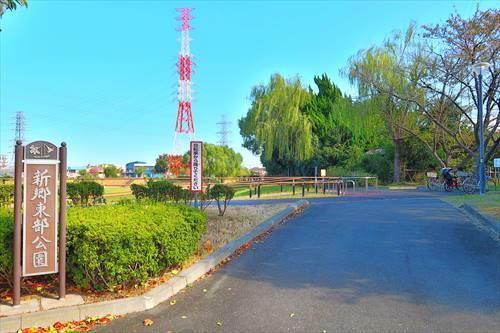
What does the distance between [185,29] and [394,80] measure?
19.1m

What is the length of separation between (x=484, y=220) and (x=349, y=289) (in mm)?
5915

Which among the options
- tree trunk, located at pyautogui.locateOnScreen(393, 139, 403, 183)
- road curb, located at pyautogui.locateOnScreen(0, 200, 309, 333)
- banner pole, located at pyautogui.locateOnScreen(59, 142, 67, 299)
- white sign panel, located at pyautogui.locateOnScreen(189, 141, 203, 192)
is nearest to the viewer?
road curb, located at pyautogui.locateOnScreen(0, 200, 309, 333)

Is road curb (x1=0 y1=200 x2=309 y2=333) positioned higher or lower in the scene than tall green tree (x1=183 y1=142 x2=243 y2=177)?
lower

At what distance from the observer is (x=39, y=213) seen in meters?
3.84

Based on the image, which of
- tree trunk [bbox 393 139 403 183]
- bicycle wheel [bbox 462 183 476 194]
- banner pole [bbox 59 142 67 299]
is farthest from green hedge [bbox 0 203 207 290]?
tree trunk [bbox 393 139 403 183]

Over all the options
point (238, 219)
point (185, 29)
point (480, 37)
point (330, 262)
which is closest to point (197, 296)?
point (330, 262)

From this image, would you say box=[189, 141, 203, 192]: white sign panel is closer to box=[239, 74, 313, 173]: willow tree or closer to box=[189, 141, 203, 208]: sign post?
box=[189, 141, 203, 208]: sign post

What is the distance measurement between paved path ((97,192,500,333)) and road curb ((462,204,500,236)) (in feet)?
1.34

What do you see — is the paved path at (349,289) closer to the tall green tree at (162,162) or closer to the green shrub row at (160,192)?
the green shrub row at (160,192)

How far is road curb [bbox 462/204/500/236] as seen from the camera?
7651mm

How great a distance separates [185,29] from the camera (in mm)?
35531

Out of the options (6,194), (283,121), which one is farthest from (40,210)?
(283,121)

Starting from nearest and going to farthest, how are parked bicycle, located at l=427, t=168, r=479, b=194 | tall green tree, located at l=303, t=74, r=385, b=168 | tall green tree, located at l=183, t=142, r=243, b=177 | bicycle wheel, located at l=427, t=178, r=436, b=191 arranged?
1. parked bicycle, located at l=427, t=168, r=479, b=194
2. bicycle wheel, located at l=427, t=178, r=436, b=191
3. tall green tree, located at l=303, t=74, r=385, b=168
4. tall green tree, located at l=183, t=142, r=243, b=177

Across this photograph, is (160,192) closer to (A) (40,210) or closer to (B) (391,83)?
(A) (40,210)
